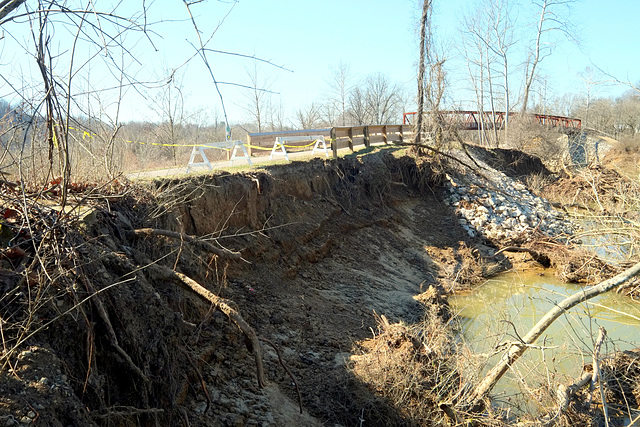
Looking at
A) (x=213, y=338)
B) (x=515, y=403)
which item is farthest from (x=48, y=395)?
(x=515, y=403)

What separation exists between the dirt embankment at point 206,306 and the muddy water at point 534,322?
126cm

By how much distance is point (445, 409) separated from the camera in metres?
6.08

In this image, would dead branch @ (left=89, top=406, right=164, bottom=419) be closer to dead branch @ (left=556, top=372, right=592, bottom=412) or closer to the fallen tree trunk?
the fallen tree trunk

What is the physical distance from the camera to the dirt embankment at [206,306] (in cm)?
357

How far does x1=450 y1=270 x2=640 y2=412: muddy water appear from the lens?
22.3 ft

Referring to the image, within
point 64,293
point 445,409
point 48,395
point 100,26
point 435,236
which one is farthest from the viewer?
point 435,236

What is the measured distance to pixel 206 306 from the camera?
635 cm

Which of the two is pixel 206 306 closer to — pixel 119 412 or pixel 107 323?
pixel 107 323

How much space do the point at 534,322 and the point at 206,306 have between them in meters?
7.09

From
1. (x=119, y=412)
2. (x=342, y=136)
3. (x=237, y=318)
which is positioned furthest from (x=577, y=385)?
(x=342, y=136)

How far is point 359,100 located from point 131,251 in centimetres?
4127

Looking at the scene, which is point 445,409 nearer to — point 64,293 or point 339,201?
point 64,293

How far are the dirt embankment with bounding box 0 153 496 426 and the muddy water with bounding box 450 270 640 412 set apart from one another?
4.14 ft

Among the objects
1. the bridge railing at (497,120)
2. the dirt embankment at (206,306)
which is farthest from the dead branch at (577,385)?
the bridge railing at (497,120)
